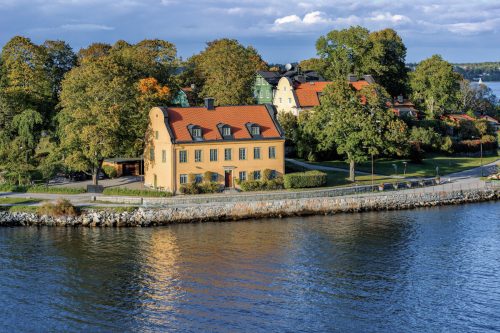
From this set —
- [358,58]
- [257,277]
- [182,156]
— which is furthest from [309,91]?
[257,277]

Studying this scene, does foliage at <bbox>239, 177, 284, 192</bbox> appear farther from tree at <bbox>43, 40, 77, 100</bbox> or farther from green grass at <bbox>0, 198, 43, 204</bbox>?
tree at <bbox>43, 40, 77, 100</bbox>

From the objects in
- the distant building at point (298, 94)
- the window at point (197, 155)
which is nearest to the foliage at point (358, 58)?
the distant building at point (298, 94)

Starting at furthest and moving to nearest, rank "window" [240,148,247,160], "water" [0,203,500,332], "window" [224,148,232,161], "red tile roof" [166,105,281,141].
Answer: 1. "window" [240,148,247,160]
2. "window" [224,148,232,161]
3. "red tile roof" [166,105,281,141]
4. "water" [0,203,500,332]

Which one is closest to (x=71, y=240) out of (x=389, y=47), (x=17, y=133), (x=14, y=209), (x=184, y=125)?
→ (x=14, y=209)

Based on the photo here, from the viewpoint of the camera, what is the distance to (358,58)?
381ft

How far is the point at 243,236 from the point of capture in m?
57.8

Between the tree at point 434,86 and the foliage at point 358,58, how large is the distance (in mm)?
3859

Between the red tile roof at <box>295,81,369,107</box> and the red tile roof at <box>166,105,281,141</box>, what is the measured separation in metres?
24.9

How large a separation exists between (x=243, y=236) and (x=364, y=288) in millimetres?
15599

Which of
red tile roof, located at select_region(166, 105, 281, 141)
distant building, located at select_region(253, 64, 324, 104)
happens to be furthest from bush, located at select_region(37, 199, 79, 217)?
distant building, located at select_region(253, 64, 324, 104)

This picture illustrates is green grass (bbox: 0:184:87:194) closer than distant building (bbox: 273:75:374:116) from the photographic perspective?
Yes

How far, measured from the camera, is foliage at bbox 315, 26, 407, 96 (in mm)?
114938

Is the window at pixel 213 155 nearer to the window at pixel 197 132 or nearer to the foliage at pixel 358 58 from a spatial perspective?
the window at pixel 197 132

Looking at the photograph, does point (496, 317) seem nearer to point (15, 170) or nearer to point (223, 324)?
point (223, 324)
